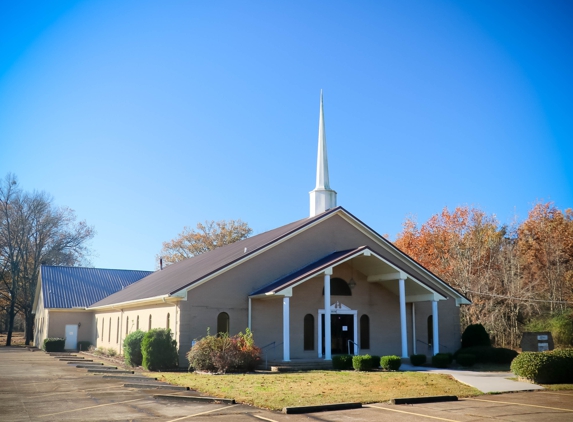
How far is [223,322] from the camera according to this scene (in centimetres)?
2562

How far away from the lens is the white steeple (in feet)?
103

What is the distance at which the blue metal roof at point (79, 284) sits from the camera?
155ft

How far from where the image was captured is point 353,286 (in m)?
28.3

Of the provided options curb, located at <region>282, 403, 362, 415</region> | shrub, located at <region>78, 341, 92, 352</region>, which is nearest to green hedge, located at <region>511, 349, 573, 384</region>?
curb, located at <region>282, 403, 362, 415</region>

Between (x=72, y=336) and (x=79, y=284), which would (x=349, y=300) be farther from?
(x=79, y=284)

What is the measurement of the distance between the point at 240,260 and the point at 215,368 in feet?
18.0

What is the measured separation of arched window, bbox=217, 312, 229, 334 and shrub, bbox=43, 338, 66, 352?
22948mm

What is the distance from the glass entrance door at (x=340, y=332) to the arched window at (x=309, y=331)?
72cm

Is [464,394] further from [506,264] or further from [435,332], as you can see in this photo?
[506,264]

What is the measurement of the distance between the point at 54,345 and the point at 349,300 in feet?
85.3

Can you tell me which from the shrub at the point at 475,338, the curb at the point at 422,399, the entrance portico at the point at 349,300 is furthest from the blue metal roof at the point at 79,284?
the curb at the point at 422,399

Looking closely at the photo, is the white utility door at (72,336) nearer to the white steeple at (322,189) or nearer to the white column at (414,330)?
the white steeple at (322,189)

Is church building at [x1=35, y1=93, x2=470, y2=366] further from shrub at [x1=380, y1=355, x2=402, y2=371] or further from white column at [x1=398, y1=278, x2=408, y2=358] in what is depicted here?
shrub at [x1=380, y1=355, x2=402, y2=371]

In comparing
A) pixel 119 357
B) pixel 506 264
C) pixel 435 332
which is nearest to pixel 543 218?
pixel 506 264
